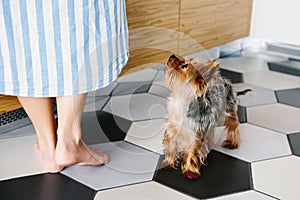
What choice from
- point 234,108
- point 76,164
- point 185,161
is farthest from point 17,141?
point 234,108

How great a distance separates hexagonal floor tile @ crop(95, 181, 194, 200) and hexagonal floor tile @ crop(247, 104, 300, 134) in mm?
644

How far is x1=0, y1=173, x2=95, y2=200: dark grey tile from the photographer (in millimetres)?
1321

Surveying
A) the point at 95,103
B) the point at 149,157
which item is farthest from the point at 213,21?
the point at 149,157

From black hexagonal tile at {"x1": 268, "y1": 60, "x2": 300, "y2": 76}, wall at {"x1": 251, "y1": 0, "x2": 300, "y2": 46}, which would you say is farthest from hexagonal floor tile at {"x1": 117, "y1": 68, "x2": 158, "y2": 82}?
wall at {"x1": 251, "y1": 0, "x2": 300, "y2": 46}

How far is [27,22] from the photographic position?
1.28m

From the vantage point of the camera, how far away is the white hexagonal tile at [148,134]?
165 centimetres

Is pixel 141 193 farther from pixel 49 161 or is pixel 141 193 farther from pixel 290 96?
pixel 290 96

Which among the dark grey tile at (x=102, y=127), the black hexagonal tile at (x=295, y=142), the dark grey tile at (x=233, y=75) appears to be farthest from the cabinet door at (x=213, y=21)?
the black hexagonal tile at (x=295, y=142)

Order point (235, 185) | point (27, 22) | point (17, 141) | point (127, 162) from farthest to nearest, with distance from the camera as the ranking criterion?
point (17, 141) → point (127, 162) → point (235, 185) → point (27, 22)

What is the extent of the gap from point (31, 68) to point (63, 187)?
15.1 inches

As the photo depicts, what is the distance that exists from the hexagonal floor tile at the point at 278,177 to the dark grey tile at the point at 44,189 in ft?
1.80

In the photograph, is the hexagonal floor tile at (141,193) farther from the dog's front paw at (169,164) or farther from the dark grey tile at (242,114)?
the dark grey tile at (242,114)

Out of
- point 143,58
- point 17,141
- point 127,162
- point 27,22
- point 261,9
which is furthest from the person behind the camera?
point 261,9

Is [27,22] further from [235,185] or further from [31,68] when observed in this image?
[235,185]
